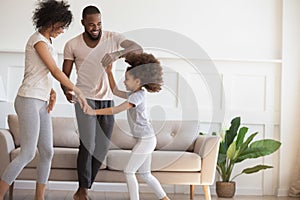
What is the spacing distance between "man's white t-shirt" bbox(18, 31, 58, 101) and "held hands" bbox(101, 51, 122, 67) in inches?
16.0

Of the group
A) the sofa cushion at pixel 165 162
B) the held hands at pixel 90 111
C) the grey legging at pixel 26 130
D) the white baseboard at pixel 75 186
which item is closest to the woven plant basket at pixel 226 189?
the white baseboard at pixel 75 186

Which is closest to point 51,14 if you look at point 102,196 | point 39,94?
point 39,94

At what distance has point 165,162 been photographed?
14.7ft

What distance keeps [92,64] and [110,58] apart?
164mm

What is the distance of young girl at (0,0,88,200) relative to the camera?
340 cm

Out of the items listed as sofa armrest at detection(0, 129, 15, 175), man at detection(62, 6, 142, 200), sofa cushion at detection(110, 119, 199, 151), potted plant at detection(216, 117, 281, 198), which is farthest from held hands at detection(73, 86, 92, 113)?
potted plant at detection(216, 117, 281, 198)

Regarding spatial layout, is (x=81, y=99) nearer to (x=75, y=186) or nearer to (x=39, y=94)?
(x=39, y=94)

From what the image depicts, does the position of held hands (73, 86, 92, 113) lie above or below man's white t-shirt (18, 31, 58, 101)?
below

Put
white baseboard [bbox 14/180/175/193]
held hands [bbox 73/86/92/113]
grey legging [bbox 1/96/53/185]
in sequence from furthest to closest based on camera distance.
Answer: white baseboard [bbox 14/180/175/193] < held hands [bbox 73/86/92/113] < grey legging [bbox 1/96/53/185]

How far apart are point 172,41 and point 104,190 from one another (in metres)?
1.60

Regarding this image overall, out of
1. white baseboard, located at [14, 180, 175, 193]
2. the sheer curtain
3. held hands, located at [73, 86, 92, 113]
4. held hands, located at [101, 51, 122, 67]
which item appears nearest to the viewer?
held hands, located at [73, 86, 92, 113]

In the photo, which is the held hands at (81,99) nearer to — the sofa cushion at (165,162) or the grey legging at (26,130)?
the grey legging at (26,130)

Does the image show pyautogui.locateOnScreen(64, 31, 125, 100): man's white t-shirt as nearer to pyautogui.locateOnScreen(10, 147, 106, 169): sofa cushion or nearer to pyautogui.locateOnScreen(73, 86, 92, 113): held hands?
pyautogui.locateOnScreen(73, 86, 92, 113): held hands

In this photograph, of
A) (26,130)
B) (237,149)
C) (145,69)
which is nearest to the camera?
(26,130)
